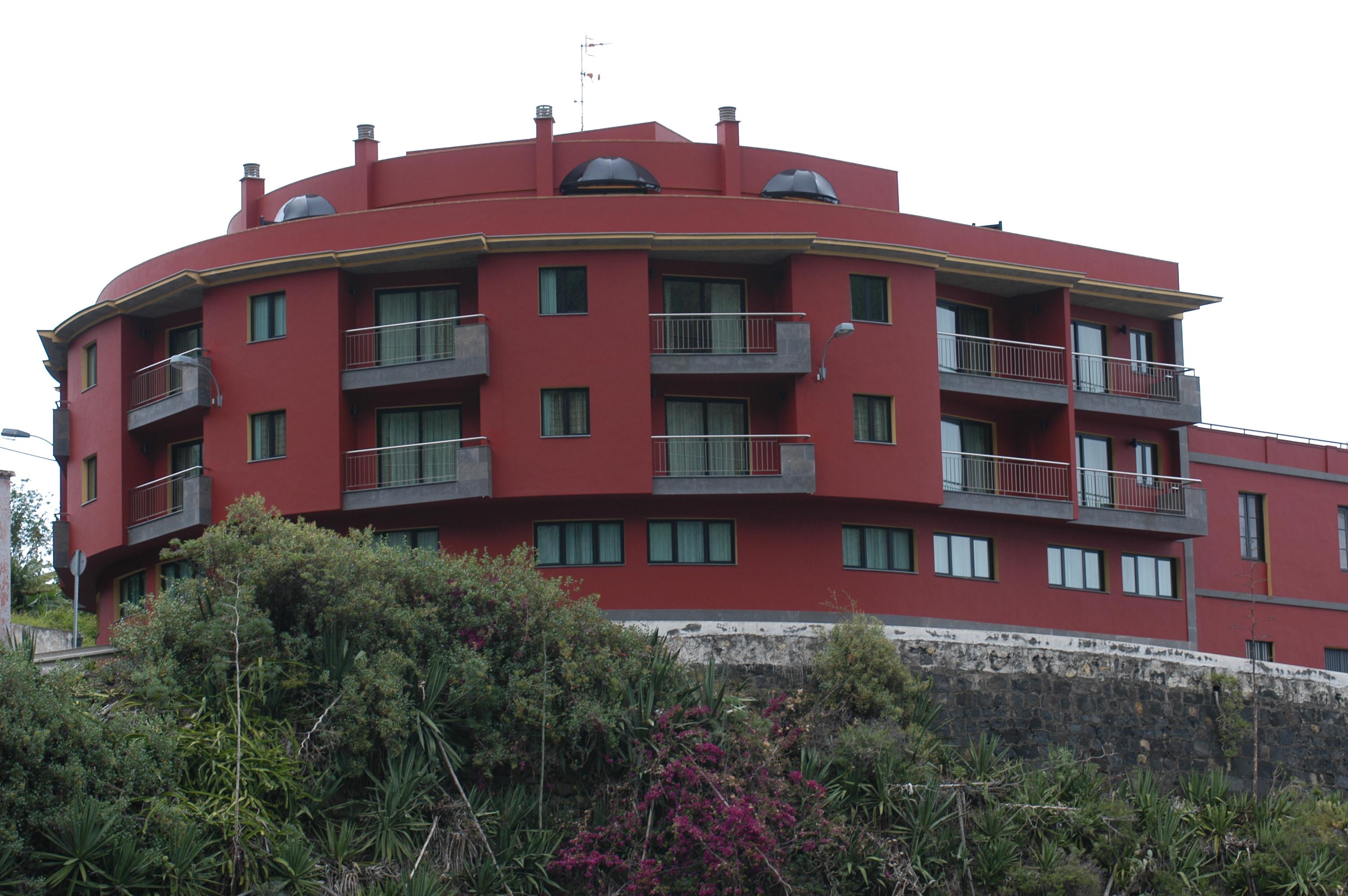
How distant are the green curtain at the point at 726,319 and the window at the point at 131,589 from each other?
49.0 feet

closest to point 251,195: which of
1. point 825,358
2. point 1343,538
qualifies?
point 825,358

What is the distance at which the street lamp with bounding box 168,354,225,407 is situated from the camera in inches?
1485

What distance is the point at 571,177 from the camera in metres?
40.5

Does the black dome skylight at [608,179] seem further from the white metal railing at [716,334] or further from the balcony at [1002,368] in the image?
the balcony at [1002,368]

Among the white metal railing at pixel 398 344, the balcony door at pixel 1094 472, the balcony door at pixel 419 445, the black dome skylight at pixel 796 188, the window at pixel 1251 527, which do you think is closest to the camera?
the balcony door at pixel 419 445

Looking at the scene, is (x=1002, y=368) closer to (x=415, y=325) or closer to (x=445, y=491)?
(x=445, y=491)

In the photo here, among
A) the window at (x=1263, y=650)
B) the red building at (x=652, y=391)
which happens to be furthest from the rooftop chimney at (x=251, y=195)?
the window at (x=1263, y=650)

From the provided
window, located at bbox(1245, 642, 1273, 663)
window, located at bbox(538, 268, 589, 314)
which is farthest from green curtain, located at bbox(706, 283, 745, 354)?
window, located at bbox(1245, 642, 1273, 663)

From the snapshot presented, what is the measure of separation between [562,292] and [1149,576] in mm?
16723

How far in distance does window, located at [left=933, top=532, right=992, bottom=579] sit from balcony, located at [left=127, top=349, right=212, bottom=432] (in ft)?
55.5

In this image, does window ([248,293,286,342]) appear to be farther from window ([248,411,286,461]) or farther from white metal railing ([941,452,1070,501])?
white metal railing ([941,452,1070,501])

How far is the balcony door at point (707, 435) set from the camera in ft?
124

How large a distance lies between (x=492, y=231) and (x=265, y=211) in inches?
383

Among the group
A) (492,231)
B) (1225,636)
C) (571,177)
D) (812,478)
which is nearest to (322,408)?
(492,231)
